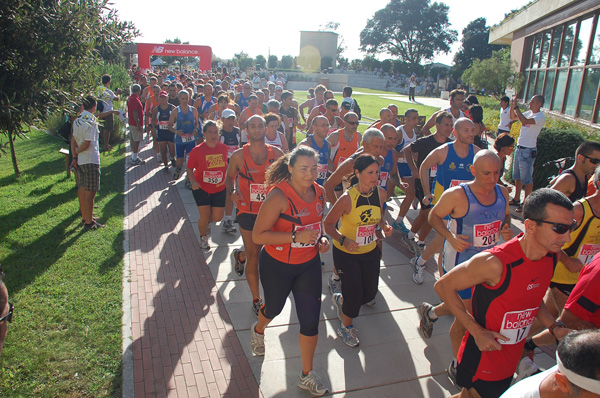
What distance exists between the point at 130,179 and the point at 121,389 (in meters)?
8.06

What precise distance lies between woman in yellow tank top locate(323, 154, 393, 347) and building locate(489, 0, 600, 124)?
12013 mm

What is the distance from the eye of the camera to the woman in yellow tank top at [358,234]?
4316 mm

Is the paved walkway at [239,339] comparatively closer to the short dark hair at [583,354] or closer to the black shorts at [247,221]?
the black shorts at [247,221]

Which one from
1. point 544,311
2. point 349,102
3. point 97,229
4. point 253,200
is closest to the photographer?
point 544,311

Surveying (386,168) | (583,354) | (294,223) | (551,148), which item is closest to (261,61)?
(551,148)

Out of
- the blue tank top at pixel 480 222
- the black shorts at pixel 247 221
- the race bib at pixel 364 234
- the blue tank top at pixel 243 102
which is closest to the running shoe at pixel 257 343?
the race bib at pixel 364 234

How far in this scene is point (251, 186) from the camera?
532cm

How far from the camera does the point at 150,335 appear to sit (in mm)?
4570

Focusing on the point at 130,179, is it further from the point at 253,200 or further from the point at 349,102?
the point at 253,200

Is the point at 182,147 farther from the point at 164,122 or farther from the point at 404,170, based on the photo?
the point at 404,170

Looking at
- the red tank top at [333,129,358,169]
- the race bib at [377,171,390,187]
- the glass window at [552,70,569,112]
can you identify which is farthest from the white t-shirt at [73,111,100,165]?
the glass window at [552,70,569,112]

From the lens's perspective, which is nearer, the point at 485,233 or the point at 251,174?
the point at 485,233

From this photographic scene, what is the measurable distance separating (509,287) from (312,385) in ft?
6.20

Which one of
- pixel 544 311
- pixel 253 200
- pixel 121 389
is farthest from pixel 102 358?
pixel 544 311
